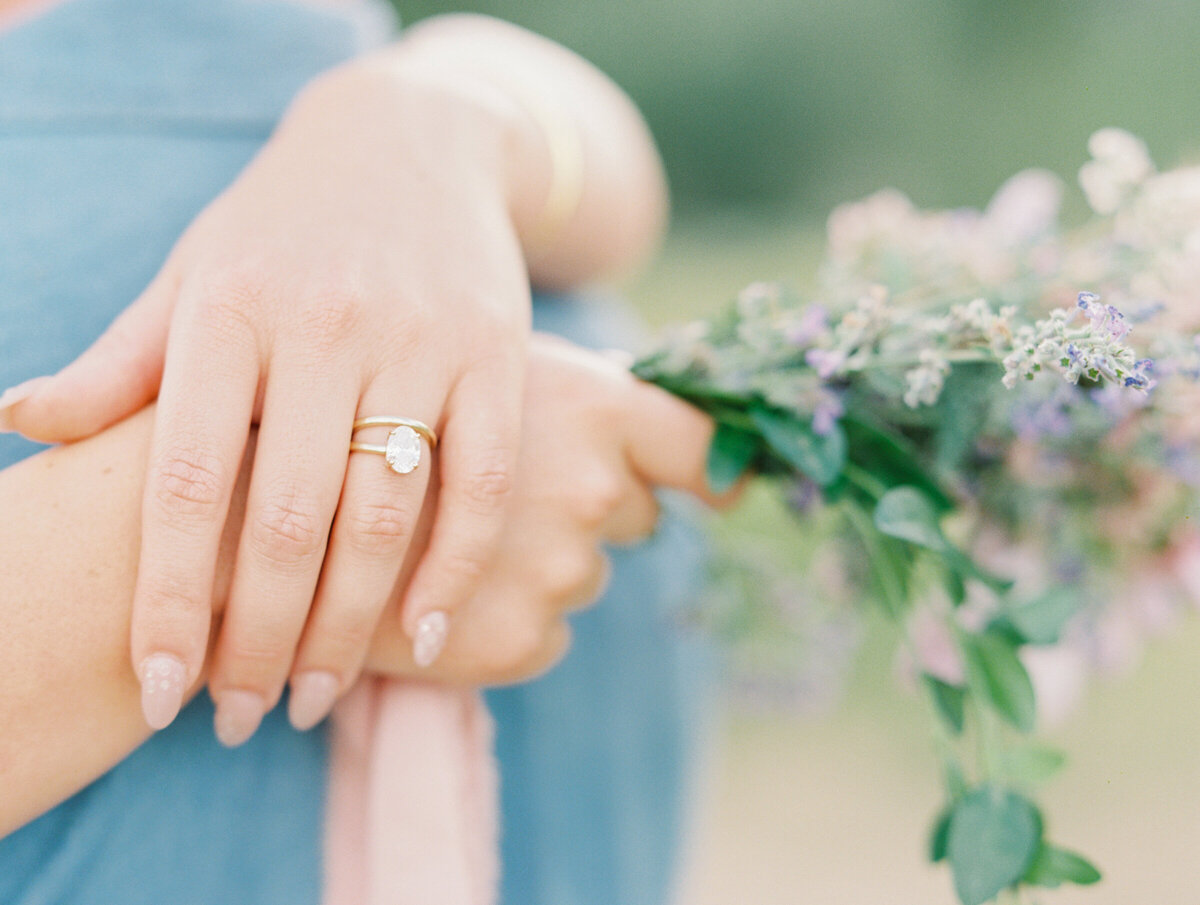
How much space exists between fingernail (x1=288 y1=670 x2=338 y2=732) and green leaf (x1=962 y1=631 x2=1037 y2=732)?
427 mm

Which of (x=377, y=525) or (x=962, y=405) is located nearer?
(x=377, y=525)

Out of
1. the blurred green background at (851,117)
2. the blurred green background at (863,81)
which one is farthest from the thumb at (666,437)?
the blurred green background at (863,81)

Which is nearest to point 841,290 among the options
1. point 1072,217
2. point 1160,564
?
point 1160,564

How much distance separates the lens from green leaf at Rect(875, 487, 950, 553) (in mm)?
593

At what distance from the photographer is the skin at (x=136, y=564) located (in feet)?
1.75

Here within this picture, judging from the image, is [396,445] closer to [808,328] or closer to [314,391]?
[314,391]

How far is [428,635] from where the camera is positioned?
60 cm

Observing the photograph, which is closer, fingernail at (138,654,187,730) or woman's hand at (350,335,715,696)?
fingernail at (138,654,187,730)

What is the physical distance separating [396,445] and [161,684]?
19 centimetres

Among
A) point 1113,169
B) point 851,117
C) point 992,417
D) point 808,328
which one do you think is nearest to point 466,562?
point 808,328

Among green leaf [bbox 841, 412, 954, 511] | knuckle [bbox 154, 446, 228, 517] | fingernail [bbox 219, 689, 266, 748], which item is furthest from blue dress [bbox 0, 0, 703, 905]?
green leaf [bbox 841, 412, 954, 511]

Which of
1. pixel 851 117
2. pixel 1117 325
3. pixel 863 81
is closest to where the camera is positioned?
pixel 1117 325

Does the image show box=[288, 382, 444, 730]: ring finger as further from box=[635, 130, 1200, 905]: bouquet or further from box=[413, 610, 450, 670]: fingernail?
box=[635, 130, 1200, 905]: bouquet

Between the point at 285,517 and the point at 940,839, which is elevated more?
the point at 285,517
